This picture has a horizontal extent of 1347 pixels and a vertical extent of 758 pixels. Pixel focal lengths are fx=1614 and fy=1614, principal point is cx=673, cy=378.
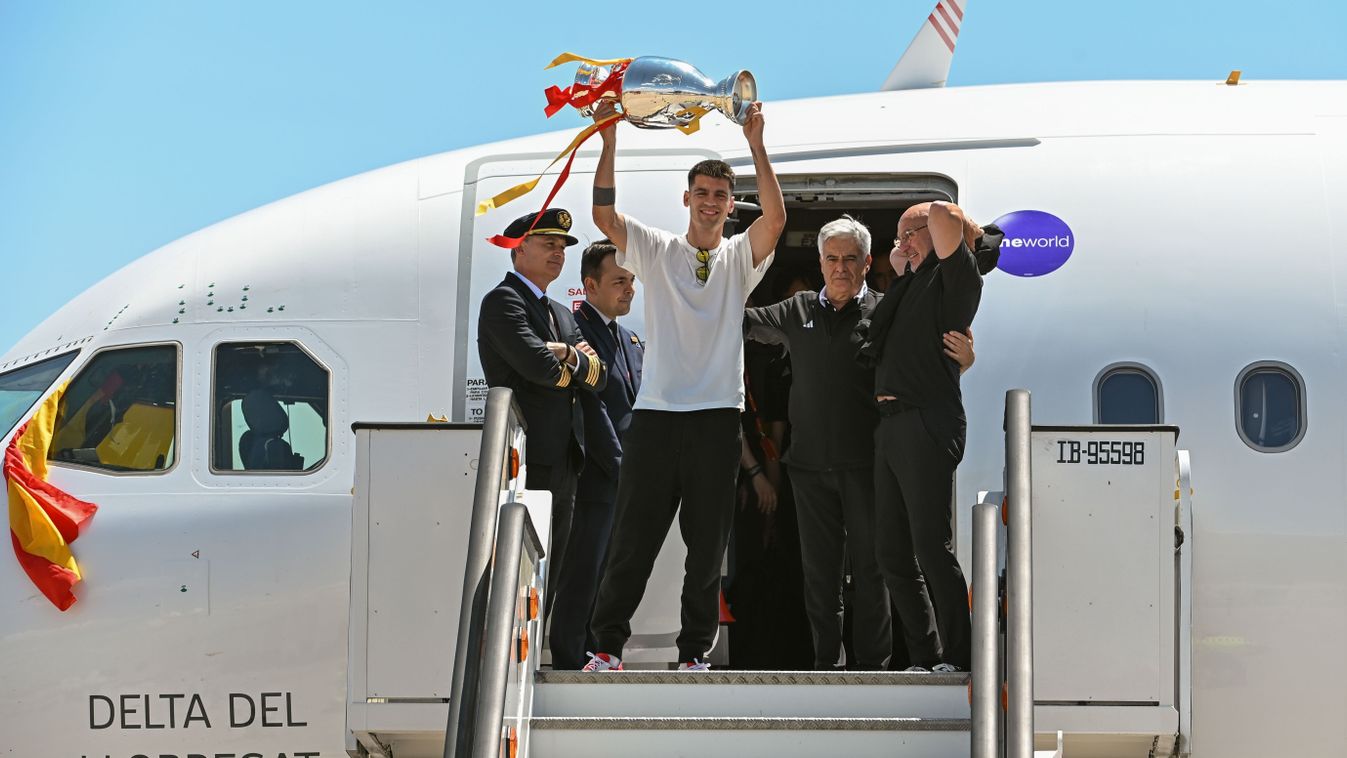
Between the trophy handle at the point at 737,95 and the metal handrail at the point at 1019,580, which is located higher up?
the trophy handle at the point at 737,95

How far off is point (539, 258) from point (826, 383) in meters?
1.38

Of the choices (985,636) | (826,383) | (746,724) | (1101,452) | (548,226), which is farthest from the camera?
(548,226)

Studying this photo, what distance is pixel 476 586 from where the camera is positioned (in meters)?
5.56

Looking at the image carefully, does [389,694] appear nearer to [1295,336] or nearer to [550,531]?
[550,531]

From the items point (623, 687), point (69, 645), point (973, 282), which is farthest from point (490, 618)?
point (69, 645)

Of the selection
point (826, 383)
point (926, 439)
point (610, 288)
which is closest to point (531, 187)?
point (610, 288)

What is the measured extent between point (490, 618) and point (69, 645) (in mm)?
2844

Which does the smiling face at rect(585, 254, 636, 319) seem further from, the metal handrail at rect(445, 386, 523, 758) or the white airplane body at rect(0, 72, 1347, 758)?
the metal handrail at rect(445, 386, 523, 758)

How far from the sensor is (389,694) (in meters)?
6.11

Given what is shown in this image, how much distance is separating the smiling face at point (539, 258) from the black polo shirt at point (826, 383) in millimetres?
927

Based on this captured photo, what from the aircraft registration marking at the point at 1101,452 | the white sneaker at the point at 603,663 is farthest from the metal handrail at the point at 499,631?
the aircraft registration marking at the point at 1101,452

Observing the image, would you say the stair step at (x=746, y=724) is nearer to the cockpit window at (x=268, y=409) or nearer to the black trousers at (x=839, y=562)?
the black trousers at (x=839, y=562)

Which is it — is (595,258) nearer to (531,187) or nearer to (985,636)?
(531,187)

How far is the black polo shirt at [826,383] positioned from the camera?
22.5 feet
